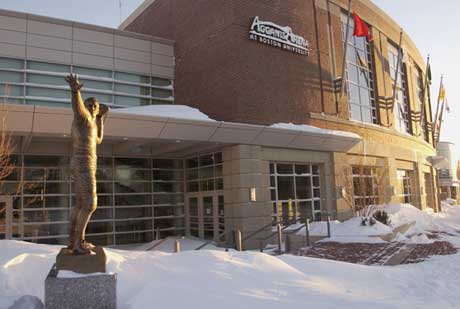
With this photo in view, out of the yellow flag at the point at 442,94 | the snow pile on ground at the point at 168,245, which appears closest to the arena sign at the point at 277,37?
the snow pile on ground at the point at 168,245

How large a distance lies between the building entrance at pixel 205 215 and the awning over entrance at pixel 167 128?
335 cm

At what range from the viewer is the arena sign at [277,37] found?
19.2 m

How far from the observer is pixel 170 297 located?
6.44 m

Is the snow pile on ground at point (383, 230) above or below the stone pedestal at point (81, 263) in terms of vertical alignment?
below

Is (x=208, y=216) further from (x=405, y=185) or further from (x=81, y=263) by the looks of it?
(x=405, y=185)

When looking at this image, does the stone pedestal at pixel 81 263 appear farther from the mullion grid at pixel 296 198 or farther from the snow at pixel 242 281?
the mullion grid at pixel 296 198

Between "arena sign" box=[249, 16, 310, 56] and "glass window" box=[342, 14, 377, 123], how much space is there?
5.56 meters

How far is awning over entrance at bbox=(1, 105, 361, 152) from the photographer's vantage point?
43.7ft

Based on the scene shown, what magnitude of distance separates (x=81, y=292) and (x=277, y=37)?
1699 centimetres

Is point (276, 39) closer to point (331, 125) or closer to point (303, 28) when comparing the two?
point (303, 28)

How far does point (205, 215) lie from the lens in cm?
1969

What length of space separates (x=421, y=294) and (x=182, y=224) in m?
14.7

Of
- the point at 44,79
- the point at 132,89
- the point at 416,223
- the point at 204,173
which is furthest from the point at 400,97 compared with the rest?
the point at 44,79

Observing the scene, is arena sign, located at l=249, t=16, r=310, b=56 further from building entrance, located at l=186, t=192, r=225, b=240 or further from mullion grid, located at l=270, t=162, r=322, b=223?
building entrance, located at l=186, t=192, r=225, b=240
